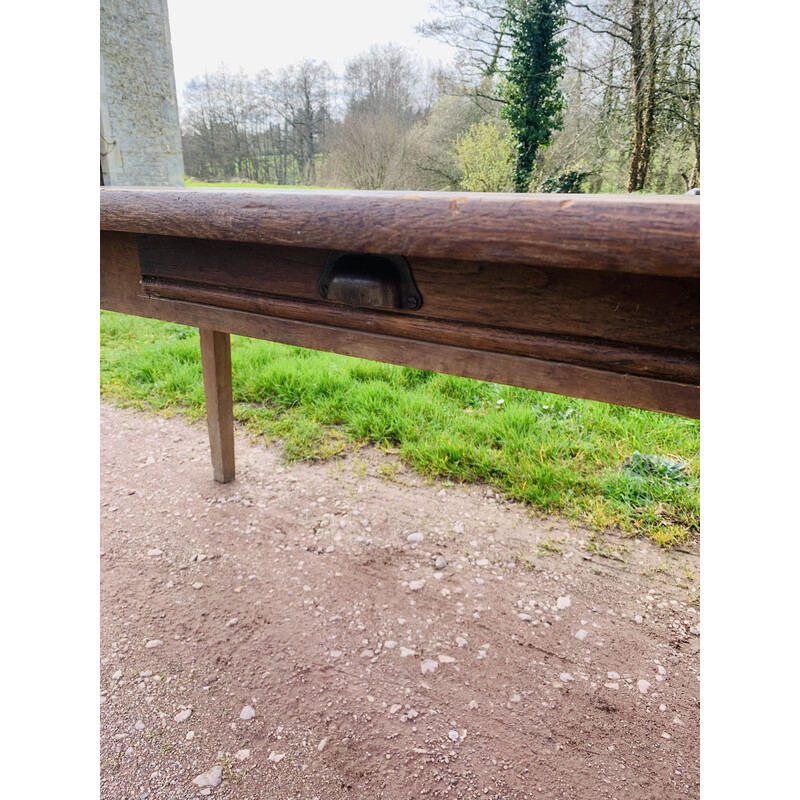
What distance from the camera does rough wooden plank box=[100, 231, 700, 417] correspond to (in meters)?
0.65

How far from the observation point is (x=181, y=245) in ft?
3.08

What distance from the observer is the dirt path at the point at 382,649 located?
1234mm

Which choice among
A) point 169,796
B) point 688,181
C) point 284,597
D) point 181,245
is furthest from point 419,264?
point 688,181

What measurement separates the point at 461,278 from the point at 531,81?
44.5 feet

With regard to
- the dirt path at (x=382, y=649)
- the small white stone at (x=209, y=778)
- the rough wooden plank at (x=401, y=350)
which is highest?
the rough wooden plank at (x=401, y=350)

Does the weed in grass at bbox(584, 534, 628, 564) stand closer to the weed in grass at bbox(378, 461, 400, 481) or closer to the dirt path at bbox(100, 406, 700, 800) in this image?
the dirt path at bbox(100, 406, 700, 800)

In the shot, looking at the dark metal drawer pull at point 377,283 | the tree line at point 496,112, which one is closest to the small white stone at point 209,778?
the dark metal drawer pull at point 377,283

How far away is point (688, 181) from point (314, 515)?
1128 cm

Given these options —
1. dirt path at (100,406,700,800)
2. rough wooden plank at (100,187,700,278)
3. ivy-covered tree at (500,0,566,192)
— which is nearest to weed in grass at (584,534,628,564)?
dirt path at (100,406,700,800)

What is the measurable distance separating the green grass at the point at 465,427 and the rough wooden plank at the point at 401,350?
4.96 ft

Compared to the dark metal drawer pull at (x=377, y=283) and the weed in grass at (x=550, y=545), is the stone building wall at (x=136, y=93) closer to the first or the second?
the weed in grass at (x=550, y=545)

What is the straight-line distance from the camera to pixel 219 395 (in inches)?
83.3

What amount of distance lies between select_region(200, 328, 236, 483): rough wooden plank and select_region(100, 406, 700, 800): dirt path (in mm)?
121

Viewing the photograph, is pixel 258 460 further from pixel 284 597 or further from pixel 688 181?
pixel 688 181
